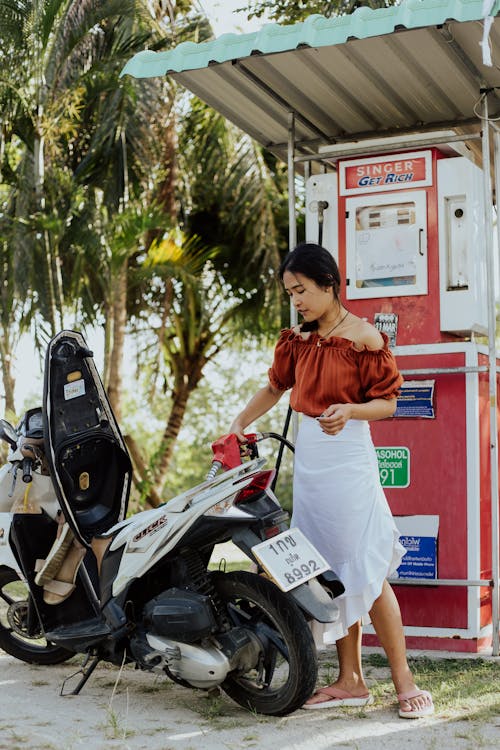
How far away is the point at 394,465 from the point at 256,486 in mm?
1789

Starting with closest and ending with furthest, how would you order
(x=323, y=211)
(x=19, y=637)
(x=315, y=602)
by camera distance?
(x=315, y=602) → (x=19, y=637) → (x=323, y=211)

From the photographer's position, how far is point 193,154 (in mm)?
15930

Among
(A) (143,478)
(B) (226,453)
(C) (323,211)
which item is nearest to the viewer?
(B) (226,453)

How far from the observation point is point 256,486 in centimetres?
427

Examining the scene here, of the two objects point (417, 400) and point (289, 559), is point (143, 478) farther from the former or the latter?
point (289, 559)

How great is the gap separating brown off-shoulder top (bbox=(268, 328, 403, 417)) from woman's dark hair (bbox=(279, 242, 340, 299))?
0.82 ft

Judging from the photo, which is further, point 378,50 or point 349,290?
point 349,290

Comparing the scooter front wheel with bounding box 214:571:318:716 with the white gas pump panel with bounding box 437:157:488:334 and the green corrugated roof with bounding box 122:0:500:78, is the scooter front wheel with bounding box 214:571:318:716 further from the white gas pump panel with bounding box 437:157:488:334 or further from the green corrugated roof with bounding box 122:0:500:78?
the green corrugated roof with bounding box 122:0:500:78

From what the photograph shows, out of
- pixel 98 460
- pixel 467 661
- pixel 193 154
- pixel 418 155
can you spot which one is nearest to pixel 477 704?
pixel 467 661

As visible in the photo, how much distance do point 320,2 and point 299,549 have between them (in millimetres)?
9181

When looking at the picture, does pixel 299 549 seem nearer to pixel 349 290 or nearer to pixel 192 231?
pixel 349 290

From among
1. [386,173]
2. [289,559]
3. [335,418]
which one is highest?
[386,173]

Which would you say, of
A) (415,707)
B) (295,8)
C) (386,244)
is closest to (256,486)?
(415,707)

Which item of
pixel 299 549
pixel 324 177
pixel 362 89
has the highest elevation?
pixel 362 89
